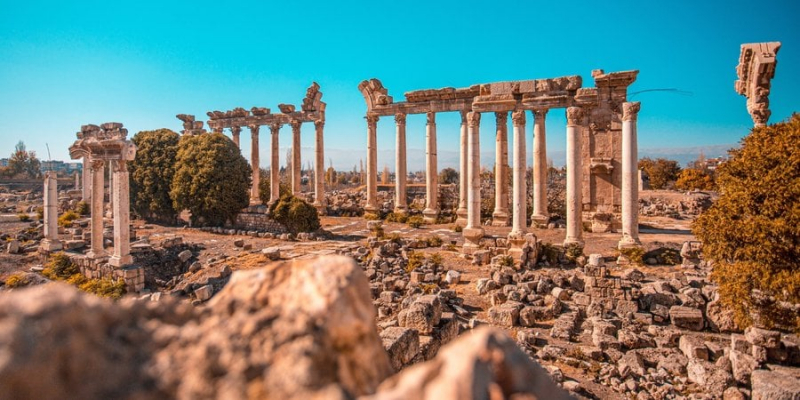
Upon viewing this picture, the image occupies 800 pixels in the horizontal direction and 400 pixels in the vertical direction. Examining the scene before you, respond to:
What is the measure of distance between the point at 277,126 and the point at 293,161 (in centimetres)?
298

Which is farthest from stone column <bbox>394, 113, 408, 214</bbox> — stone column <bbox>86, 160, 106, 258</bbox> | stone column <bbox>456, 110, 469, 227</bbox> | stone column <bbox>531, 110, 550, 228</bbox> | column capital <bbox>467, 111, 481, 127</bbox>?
stone column <bbox>86, 160, 106, 258</bbox>

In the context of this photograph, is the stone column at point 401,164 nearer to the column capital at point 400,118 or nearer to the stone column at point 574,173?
the column capital at point 400,118

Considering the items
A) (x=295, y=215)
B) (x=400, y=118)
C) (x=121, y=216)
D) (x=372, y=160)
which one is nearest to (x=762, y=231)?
(x=121, y=216)

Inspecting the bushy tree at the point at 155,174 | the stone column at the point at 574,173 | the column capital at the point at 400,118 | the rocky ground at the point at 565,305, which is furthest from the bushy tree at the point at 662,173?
the bushy tree at the point at 155,174

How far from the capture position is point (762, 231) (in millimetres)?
8914

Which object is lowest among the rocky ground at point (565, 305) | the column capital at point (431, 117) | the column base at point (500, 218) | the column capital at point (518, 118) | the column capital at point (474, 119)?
the rocky ground at point (565, 305)

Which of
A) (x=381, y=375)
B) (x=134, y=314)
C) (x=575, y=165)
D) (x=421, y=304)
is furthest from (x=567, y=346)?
(x=575, y=165)

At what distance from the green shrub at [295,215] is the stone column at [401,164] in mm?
6693

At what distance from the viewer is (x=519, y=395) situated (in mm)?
2090

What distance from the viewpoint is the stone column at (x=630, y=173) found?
58.0 feet

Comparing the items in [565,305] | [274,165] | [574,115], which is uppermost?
[574,115]

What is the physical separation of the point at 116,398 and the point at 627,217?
62.0ft

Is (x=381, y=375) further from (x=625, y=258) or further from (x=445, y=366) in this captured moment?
(x=625, y=258)

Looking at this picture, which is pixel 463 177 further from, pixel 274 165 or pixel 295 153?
pixel 274 165
